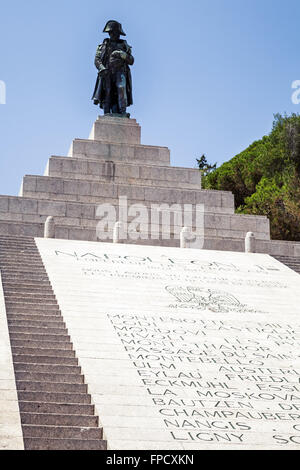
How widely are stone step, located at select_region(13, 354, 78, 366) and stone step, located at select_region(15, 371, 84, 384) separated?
46 centimetres

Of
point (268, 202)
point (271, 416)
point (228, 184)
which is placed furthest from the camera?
point (228, 184)

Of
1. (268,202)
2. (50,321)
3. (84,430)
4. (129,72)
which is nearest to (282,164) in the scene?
(268,202)

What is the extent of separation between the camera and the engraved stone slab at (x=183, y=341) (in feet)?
30.9

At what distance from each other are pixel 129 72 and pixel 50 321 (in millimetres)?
15554

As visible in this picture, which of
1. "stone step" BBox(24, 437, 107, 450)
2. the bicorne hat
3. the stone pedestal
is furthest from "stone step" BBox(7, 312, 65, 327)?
the bicorne hat

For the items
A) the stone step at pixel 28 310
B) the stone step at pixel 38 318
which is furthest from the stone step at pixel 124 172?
the stone step at pixel 38 318

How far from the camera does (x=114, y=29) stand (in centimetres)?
2661

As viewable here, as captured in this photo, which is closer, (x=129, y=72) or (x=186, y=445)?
(x=186, y=445)

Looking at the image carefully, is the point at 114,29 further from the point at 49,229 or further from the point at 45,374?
the point at 45,374

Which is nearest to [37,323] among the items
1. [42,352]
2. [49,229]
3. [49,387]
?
[42,352]

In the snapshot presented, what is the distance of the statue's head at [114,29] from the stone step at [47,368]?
708 inches

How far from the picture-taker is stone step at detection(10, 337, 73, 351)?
37.7 feet

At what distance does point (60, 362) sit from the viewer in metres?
11.1
